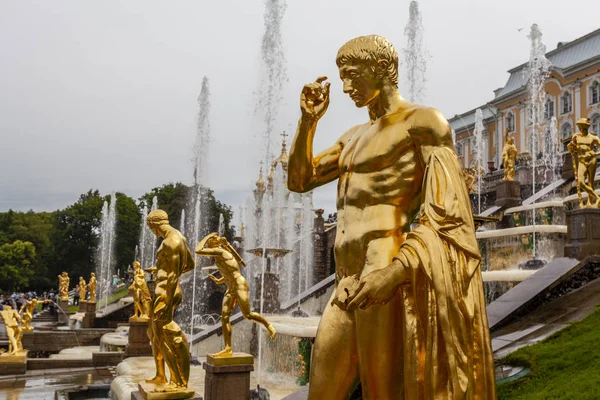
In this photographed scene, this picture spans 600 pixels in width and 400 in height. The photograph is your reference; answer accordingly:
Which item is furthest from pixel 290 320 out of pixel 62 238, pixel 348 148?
pixel 62 238

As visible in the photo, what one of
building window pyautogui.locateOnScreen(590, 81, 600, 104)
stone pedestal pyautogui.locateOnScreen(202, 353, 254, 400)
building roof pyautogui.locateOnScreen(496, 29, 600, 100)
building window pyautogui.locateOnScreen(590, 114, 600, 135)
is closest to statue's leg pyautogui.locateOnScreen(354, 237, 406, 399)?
stone pedestal pyautogui.locateOnScreen(202, 353, 254, 400)

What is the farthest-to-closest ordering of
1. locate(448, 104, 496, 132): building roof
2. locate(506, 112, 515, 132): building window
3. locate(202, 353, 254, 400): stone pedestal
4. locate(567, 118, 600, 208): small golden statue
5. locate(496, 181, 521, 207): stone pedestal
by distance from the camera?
locate(448, 104, 496, 132): building roof → locate(506, 112, 515, 132): building window → locate(496, 181, 521, 207): stone pedestal → locate(567, 118, 600, 208): small golden statue → locate(202, 353, 254, 400): stone pedestal

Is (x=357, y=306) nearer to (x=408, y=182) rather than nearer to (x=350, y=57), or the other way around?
(x=408, y=182)

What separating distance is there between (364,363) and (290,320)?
40.8 feet

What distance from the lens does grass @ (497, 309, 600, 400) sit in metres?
5.80

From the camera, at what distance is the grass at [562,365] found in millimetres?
5797

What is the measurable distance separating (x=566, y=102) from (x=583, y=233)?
136ft

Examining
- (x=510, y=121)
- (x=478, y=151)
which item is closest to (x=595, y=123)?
(x=510, y=121)

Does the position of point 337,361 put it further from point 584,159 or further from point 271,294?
point 271,294

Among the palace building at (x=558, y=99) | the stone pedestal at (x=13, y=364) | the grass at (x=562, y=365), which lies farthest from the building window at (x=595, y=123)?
the stone pedestal at (x=13, y=364)

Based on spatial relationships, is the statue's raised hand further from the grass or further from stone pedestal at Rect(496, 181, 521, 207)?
stone pedestal at Rect(496, 181, 521, 207)

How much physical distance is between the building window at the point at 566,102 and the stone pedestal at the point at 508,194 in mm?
30802

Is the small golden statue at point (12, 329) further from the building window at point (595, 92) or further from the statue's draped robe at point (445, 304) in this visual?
the building window at point (595, 92)

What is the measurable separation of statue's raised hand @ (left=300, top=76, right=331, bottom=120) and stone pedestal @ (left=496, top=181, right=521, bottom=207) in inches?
732
